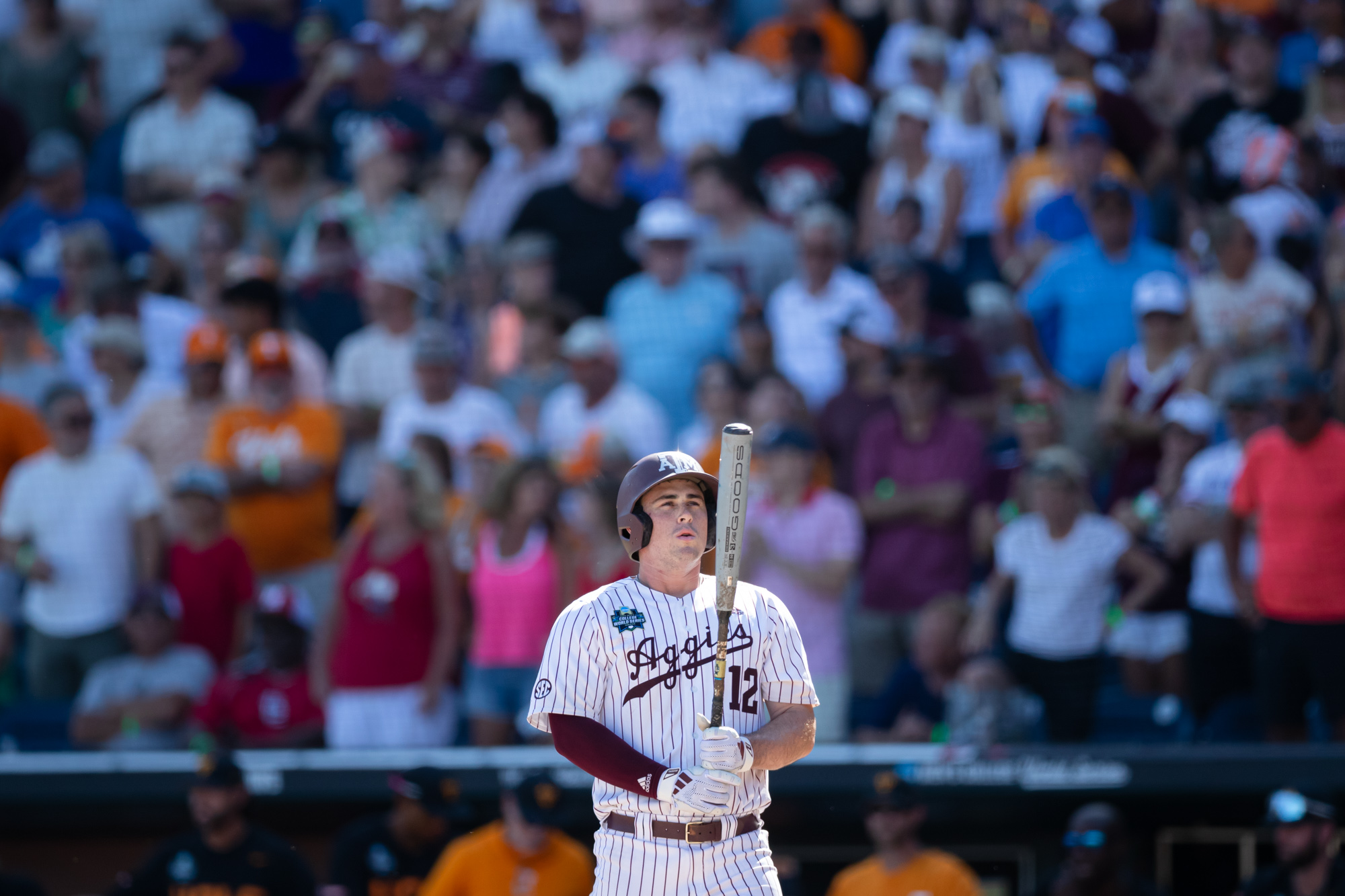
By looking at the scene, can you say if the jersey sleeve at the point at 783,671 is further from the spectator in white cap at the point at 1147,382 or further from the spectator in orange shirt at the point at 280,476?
the spectator in orange shirt at the point at 280,476

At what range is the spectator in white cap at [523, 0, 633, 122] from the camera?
11.1 meters

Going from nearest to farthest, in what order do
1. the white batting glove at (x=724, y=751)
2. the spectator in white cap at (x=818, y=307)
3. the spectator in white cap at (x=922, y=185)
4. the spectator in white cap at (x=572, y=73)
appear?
the white batting glove at (x=724, y=751) → the spectator in white cap at (x=818, y=307) → the spectator in white cap at (x=922, y=185) → the spectator in white cap at (x=572, y=73)

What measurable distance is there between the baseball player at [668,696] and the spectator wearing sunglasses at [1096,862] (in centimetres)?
305

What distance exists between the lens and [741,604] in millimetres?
4098

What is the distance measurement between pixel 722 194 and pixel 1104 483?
99.6 inches

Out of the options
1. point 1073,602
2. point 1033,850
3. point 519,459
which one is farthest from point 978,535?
point 519,459

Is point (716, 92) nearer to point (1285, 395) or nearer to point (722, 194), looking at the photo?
point (722, 194)

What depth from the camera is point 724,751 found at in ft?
12.3

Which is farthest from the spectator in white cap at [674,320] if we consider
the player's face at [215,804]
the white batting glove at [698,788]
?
the white batting glove at [698,788]

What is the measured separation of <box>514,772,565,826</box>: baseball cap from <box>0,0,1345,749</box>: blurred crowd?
34.8 inches

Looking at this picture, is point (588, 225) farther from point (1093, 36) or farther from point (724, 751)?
point (724, 751)

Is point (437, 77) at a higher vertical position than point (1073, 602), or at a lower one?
higher

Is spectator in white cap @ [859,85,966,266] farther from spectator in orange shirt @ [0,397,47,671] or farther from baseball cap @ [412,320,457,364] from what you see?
spectator in orange shirt @ [0,397,47,671]

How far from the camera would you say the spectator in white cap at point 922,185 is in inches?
384
